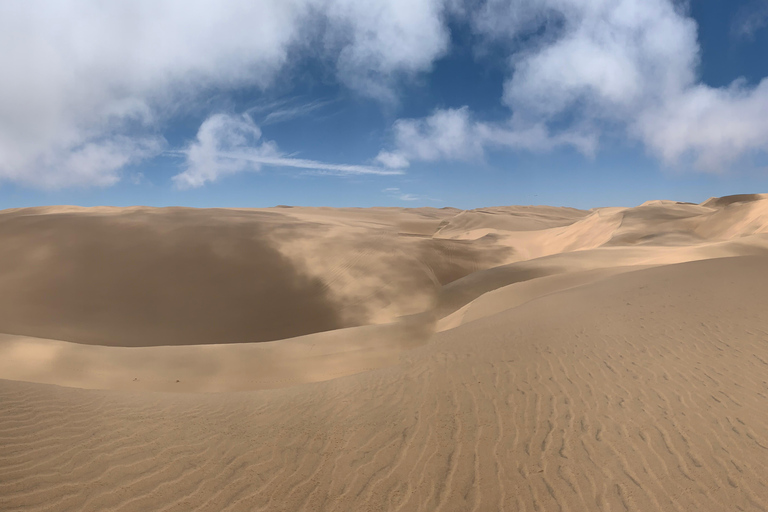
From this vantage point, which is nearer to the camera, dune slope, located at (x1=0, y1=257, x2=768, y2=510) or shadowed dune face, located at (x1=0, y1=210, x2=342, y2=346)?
dune slope, located at (x1=0, y1=257, x2=768, y2=510)

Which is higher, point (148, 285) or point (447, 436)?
point (447, 436)

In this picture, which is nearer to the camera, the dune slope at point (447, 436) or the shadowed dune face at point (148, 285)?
the dune slope at point (447, 436)

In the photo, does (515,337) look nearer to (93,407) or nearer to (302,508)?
(302,508)

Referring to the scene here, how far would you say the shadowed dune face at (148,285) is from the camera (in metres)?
14.3

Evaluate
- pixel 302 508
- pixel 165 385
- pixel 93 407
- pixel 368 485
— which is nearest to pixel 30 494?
pixel 93 407

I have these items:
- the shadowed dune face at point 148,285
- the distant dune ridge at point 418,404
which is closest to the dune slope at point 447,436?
the distant dune ridge at point 418,404

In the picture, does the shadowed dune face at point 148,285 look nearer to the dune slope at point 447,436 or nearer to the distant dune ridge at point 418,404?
the distant dune ridge at point 418,404

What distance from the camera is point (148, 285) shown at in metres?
16.6

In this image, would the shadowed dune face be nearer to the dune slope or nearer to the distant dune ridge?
the distant dune ridge

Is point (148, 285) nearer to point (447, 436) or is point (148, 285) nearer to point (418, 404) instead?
point (418, 404)

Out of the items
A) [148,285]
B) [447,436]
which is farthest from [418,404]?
[148,285]

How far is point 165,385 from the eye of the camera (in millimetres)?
8375

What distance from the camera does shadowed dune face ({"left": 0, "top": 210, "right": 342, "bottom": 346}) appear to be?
46.8ft


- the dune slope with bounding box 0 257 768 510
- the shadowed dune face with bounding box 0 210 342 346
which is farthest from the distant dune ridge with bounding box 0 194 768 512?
the shadowed dune face with bounding box 0 210 342 346
